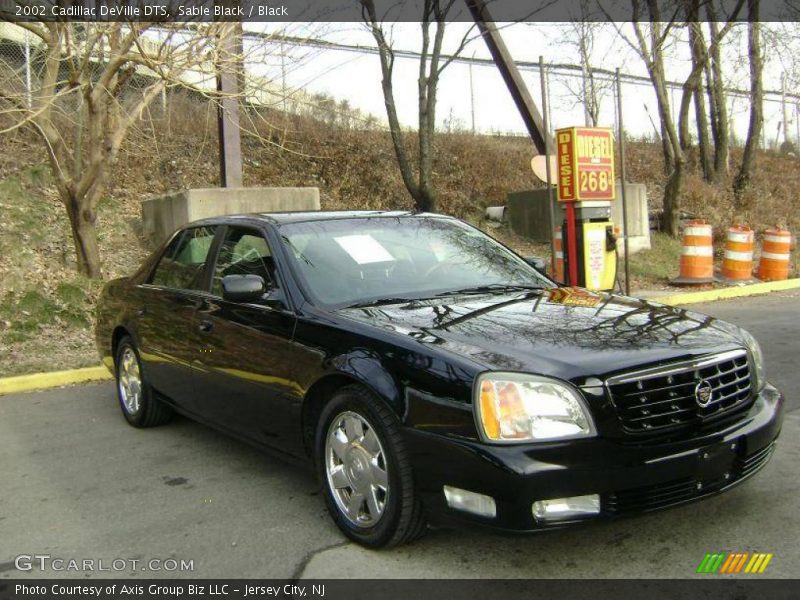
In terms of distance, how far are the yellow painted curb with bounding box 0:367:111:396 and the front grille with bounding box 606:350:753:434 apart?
5833 millimetres

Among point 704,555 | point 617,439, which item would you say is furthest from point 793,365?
point 617,439

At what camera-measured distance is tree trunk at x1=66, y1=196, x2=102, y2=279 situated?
9.80 m

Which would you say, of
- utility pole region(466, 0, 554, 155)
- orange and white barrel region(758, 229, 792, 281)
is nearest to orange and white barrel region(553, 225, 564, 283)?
utility pole region(466, 0, 554, 155)

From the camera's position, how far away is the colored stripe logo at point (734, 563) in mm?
3109

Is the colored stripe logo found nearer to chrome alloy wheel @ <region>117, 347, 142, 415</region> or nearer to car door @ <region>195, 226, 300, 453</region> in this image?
car door @ <region>195, 226, 300, 453</region>

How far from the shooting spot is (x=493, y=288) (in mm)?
4281

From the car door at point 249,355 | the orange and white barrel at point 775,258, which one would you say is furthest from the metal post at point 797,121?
the car door at point 249,355

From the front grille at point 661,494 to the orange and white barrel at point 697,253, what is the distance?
33.3 feet

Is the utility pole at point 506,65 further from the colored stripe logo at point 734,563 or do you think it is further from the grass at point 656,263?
the colored stripe logo at point 734,563

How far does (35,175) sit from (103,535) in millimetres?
10696

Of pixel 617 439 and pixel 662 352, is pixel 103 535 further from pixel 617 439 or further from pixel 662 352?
pixel 662 352

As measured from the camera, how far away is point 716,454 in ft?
10.3

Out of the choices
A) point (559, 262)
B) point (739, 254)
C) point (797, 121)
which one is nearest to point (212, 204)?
point (559, 262)

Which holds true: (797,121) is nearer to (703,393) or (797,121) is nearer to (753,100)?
(753,100)
